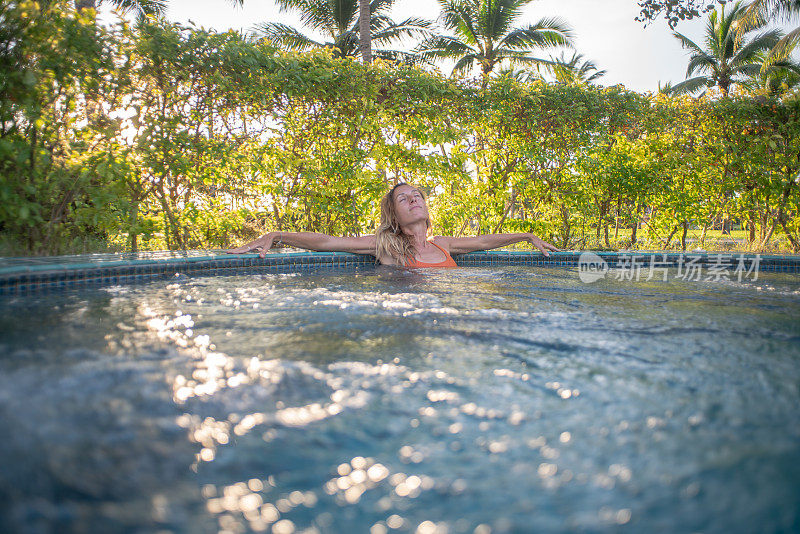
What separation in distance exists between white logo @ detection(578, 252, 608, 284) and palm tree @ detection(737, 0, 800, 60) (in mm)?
21726

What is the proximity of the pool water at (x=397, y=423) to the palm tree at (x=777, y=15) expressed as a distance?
2523 centimetres

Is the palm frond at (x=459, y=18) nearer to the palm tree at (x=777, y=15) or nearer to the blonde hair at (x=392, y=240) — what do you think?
the palm tree at (x=777, y=15)

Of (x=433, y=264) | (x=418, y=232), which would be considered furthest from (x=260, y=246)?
(x=433, y=264)

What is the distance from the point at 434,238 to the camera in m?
5.60

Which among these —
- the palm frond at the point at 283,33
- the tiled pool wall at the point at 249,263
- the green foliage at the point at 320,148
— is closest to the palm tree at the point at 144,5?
the palm frond at the point at 283,33

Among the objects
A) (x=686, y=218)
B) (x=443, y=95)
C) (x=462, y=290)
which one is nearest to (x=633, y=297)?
(x=462, y=290)

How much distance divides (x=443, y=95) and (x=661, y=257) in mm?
3462

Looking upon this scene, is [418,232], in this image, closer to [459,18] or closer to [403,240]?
[403,240]

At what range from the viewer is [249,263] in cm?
518

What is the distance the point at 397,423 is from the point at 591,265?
535cm

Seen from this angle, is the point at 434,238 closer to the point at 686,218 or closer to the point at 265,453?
the point at 265,453

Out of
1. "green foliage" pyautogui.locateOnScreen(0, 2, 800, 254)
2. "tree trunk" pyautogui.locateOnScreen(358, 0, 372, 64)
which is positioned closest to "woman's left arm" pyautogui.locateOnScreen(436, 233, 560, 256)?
"green foliage" pyautogui.locateOnScreen(0, 2, 800, 254)

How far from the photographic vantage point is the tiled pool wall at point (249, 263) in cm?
375
